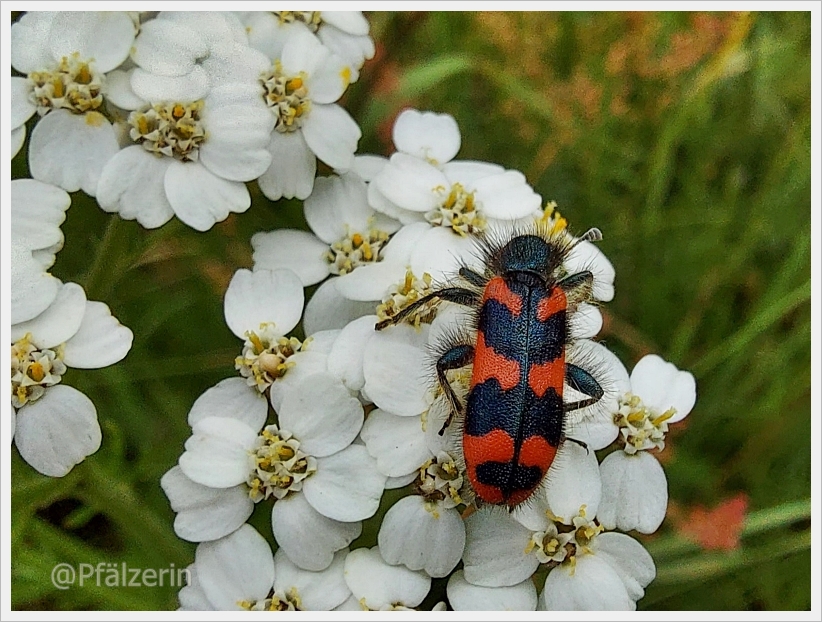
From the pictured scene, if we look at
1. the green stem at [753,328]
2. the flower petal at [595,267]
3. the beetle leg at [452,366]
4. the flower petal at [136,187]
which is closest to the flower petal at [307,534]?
the beetle leg at [452,366]

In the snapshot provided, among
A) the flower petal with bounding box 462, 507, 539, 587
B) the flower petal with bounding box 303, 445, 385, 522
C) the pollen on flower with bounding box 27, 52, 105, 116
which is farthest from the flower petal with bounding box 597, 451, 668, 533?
the pollen on flower with bounding box 27, 52, 105, 116

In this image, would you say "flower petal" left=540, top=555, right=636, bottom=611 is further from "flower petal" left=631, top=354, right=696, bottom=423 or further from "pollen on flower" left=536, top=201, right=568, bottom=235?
"pollen on flower" left=536, top=201, right=568, bottom=235

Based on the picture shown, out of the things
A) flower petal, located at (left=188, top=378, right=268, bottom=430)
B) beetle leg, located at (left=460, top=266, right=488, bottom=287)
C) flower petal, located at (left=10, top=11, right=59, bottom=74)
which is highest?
flower petal, located at (left=10, top=11, right=59, bottom=74)

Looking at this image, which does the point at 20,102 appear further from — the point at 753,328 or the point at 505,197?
the point at 753,328

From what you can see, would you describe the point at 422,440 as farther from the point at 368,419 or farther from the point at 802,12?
the point at 802,12

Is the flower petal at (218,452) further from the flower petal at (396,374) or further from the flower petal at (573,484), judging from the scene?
the flower petal at (573,484)

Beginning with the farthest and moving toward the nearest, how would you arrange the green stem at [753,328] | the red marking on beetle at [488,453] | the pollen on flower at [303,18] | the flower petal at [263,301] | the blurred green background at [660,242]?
the green stem at [753,328] < the blurred green background at [660,242] < the pollen on flower at [303,18] < the flower petal at [263,301] < the red marking on beetle at [488,453]

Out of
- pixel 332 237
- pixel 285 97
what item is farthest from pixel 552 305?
pixel 285 97
